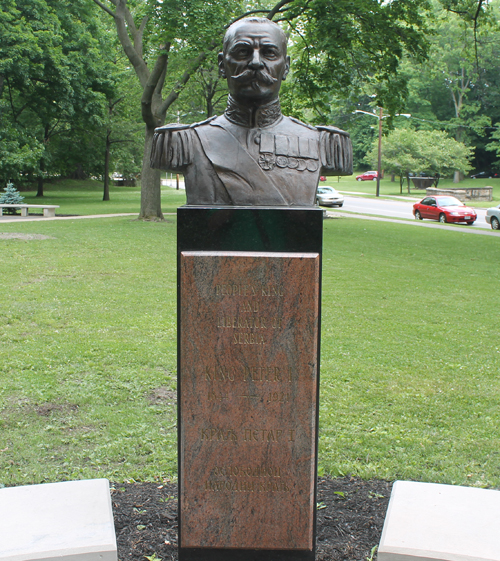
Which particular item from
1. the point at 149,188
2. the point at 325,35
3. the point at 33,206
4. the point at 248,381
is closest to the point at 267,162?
the point at 248,381

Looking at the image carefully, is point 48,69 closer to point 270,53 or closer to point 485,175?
point 270,53

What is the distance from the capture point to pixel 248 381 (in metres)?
3.56

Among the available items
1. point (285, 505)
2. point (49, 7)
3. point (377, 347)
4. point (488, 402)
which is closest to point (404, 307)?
point (377, 347)

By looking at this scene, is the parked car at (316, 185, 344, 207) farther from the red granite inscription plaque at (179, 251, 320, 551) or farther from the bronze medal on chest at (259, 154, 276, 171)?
the red granite inscription plaque at (179, 251, 320, 551)

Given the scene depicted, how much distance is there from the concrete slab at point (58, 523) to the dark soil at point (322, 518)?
0.28 meters

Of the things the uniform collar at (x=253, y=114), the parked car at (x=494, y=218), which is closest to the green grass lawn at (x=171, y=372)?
the uniform collar at (x=253, y=114)

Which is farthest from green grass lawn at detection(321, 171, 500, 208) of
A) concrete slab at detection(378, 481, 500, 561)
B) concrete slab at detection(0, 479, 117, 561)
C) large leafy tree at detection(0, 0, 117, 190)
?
concrete slab at detection(0, 479, 117, 561)

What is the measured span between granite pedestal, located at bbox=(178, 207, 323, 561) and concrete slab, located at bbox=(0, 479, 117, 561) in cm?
49

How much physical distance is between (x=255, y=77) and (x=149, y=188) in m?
17.8

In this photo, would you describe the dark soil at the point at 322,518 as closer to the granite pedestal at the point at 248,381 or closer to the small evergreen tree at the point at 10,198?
the granite pedestal at the point at 248,381

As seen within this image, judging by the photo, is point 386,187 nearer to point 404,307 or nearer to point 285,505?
point 404,307

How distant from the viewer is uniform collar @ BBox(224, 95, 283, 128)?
3869 mm

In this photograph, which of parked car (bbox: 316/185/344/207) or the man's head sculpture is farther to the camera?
parked car (bbox: 316/185/344/207)

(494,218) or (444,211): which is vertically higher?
(444,211)
